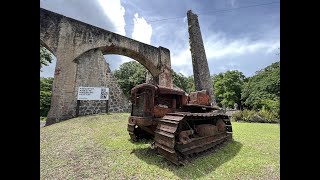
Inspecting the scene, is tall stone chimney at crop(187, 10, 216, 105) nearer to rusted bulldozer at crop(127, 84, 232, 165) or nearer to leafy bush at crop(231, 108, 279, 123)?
leafy bush at crop(231, 108, 279, 123)

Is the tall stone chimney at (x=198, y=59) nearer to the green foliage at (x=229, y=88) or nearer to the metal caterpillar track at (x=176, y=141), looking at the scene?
the metal caterpillar track at (x=176, y=141)

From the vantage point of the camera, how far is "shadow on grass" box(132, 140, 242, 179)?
3.85 meters

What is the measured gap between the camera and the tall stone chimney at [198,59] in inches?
582

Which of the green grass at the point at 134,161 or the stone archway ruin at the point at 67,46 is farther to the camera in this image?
the stone archway ruin at the point at 67,46

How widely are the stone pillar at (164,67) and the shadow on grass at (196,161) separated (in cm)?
1036

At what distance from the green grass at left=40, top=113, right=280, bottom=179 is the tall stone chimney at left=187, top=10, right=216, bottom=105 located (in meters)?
8.41

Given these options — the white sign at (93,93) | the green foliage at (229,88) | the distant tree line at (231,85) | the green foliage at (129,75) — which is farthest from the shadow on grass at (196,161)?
the green foliage at (229,88)

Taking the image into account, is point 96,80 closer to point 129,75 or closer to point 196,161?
point 196,161

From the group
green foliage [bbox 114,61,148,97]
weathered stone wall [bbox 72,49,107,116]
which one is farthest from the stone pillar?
green foliage [bbox 114,61,148,97]

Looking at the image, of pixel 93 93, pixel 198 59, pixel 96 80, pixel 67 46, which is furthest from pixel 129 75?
pixel 67 46
